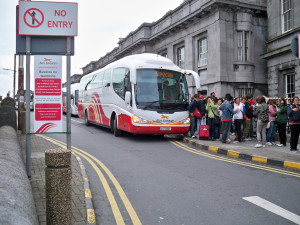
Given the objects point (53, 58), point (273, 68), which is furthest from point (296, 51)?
point (273, 68)

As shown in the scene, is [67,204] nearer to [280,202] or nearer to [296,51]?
[280,202]

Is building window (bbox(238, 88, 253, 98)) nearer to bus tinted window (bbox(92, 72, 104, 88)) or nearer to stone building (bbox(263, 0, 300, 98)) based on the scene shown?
stone building (bbox(263, 0, 300, 98))

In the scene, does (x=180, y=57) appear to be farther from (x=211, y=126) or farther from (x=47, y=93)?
(x=47, y=93)

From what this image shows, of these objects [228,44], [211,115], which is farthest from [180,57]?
[211,115]

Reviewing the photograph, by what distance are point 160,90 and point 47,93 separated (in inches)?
276

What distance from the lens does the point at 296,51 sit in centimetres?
697

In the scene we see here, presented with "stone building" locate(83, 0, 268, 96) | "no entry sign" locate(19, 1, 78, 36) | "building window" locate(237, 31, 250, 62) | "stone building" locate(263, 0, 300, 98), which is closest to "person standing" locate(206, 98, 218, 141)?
"stone building" locate(263, 0, 300, 98)

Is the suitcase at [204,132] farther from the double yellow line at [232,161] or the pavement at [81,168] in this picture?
the double yellow line at [232,161]

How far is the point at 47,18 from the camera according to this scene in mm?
6188

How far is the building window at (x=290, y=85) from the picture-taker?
63.0 feet

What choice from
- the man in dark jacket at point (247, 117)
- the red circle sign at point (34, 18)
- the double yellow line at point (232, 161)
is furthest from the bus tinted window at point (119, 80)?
the red circle sign at point (34, 18)

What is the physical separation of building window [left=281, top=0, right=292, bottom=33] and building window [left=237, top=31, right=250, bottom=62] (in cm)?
325

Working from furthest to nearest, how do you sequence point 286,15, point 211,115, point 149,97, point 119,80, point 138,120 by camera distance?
point 286,15, point 119,80, point 211,115, point 149,97, point 138,120

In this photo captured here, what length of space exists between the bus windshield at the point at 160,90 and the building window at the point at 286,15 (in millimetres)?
10135
